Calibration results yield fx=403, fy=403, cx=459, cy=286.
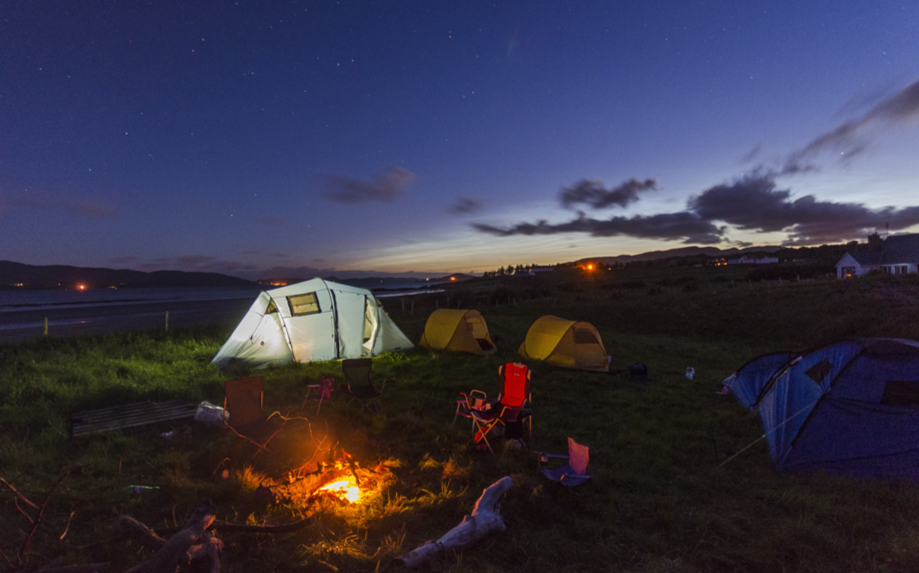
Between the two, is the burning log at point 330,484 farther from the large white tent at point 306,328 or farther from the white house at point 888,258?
the white house at point 888,258

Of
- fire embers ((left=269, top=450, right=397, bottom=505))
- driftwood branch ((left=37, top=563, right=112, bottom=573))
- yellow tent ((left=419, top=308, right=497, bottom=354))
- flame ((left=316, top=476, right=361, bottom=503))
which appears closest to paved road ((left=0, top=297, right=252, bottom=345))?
yellow tent ((left=419, top=308, right=497, bottom=354))

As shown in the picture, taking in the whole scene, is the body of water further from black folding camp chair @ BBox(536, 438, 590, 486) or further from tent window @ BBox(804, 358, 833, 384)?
tent window @ BBox(804, 358, 833, 384)

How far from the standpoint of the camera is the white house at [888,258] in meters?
31.8

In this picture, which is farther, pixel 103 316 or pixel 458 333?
pixel 103 316

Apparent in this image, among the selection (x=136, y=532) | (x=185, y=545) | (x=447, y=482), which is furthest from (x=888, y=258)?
(x=136, y=532)

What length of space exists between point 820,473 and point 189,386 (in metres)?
10.2

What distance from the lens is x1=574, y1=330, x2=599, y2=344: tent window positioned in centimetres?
1044

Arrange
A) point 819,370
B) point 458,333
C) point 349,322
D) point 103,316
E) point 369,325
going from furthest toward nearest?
point 103,316 → point 369,325 → point 458,333 → point 349,322 → point 819,370

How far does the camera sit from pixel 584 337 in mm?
10453

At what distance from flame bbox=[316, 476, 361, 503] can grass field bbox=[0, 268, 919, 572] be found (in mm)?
201

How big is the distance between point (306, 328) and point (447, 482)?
7.66m

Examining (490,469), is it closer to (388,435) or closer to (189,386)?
(388,435)

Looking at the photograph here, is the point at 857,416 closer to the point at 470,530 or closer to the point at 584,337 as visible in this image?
the point at 470,530

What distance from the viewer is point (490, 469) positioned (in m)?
4.78
